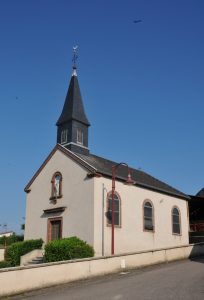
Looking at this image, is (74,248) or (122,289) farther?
(74,248)

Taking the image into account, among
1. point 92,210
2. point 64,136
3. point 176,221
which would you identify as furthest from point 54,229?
point 176,221

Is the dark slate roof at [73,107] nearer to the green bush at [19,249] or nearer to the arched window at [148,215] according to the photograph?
the arched window at [148,215]

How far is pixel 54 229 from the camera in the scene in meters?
26.9

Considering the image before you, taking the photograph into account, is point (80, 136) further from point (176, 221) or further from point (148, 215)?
point (176, 221)

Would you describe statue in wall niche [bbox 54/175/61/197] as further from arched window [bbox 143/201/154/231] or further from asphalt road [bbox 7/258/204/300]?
asphalt road [bbox 7/258/204/300]

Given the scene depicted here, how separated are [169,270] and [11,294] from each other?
825 cm

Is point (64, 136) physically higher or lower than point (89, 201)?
higher

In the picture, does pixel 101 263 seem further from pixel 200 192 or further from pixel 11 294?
pixel 200 192

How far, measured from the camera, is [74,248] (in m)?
21.4

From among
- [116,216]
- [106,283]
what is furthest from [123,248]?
[106,283]

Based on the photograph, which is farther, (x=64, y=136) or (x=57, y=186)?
(x=64, y=136)

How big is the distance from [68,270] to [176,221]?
55.6 ft

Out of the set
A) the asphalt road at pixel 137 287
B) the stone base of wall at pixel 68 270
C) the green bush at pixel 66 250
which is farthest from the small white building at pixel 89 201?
the asphalt road at pixel 137 287

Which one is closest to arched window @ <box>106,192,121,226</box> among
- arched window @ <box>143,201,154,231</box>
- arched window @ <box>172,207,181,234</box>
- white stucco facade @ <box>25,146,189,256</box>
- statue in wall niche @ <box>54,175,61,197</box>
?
white stucco facade @ <box>25,146,189,256</box>
